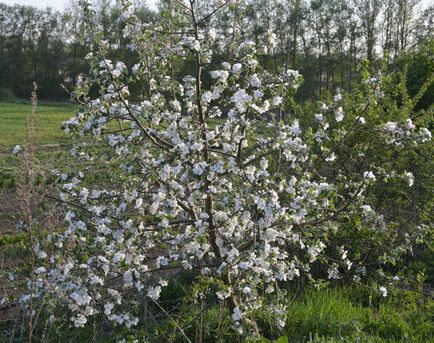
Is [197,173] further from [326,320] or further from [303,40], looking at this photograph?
[303,40]

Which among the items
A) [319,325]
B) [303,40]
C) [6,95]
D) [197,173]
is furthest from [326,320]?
[6,95]

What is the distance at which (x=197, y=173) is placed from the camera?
3.50 metres

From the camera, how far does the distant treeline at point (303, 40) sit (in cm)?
3105

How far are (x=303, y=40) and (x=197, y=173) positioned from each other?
35356 mm

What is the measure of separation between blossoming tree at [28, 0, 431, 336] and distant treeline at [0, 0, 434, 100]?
60.4 feet

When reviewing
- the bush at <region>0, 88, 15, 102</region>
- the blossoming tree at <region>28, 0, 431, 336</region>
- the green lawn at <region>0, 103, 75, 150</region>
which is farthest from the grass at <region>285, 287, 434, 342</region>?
the bush at <region>0, 88, 15, 102</region>

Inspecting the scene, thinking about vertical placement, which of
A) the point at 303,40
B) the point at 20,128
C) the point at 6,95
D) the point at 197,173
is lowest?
the point at 20,128

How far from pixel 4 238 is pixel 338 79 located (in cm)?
3299

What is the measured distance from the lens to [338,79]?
37.7 m

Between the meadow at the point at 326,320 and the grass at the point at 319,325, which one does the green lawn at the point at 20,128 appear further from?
the grass at the point at 319,325

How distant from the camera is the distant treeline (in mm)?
31047

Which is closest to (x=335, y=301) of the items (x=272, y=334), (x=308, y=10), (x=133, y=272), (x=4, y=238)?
(x=272, y=334)

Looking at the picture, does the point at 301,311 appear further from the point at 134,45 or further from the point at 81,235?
the point at 134,45

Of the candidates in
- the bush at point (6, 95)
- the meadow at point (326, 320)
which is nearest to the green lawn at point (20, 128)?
the bush at point (6, 95)
